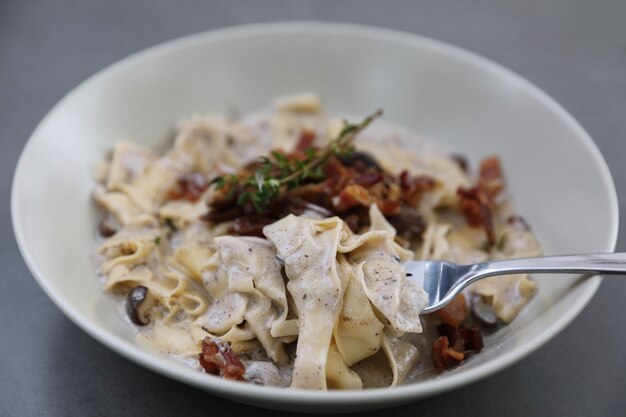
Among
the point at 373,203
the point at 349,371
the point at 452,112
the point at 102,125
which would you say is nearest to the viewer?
the point at 349,371

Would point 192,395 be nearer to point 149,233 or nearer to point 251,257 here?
point 251,257

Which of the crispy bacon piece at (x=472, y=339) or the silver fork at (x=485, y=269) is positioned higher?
the silver fork at (x=485, y=269)

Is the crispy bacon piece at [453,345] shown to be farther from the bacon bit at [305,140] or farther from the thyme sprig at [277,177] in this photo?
the bacon bit at [305,140]

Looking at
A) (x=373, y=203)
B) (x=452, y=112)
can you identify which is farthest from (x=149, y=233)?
(x=452, y=112)

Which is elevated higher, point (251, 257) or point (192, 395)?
point (251, 257)

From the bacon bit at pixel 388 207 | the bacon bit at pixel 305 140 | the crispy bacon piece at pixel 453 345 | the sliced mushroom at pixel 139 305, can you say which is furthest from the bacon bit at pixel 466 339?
the bacon bit at pixel 305 140

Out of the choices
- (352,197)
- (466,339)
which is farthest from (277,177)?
(466,339)
